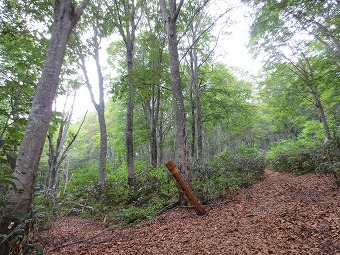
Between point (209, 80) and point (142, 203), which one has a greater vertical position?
point (209, 80)

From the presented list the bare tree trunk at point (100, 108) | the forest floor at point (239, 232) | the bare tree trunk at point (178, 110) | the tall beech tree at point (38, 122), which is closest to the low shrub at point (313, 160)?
the forest floor at point (239, 232)

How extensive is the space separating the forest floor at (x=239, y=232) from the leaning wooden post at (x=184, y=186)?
0.62 feet

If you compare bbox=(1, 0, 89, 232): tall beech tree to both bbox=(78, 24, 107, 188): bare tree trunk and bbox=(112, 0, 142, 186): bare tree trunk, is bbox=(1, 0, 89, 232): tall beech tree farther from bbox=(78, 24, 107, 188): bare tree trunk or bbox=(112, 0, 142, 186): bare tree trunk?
A: bbox=(78, 24, 107, 188): bare tree trunk

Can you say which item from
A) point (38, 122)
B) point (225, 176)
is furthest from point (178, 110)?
point (38, 122)

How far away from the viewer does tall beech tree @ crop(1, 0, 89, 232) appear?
2658 mm

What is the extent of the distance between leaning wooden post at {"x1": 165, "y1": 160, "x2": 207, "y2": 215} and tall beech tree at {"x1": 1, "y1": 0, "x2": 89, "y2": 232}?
94.1 inches

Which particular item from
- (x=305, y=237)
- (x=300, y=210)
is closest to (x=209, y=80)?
(x=300, y=210)

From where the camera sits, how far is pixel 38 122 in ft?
9.64

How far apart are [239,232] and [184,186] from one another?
4.84 feet

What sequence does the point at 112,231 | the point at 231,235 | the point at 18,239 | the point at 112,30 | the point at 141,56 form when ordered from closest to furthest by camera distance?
the point at 18,239
the point at 231,235
the point at 112,231
the point at 112,30
the point at 141,56

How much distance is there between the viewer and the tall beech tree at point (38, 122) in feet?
8.72

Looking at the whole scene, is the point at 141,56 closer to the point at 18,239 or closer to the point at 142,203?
the point at 142,203

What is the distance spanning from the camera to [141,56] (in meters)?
15.1

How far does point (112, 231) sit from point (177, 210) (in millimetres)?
1685
